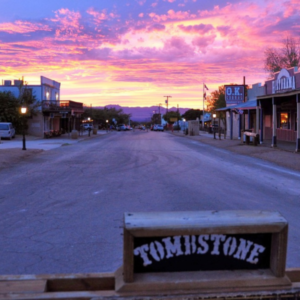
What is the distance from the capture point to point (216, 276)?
308 cm

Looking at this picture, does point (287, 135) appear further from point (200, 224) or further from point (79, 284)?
point (79, 284)

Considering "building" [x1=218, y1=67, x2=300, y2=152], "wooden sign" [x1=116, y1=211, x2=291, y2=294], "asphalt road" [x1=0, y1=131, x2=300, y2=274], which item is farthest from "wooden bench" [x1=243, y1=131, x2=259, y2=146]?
"wooden sign" [x1=116, y1=211, x2=291, y2=294]

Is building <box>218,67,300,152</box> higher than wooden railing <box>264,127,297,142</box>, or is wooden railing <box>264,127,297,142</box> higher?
building <box>218,67,300,152</box>

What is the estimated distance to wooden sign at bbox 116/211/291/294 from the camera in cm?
299

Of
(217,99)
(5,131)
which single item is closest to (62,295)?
(5,131)

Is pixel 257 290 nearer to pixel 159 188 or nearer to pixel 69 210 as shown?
pixel 69 210

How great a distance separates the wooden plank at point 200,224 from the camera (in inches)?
117

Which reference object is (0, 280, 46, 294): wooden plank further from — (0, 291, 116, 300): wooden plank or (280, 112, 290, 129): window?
(280, 112, 290, 129): window

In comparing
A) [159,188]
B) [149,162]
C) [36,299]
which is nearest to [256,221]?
[36,299]

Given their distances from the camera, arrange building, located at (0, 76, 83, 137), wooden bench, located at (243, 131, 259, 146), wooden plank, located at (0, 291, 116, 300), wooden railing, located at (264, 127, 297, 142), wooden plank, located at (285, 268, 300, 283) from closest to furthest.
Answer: wooden plank, located at (0, 291, 116, 300) < wooden plank, located at (285, 268, 300, 283) < wooden bench, located at (243, 131, 259, 146) < wooden railing, located at (264, 127, 297, 142) < building, located at (0, 76, 83, 137)

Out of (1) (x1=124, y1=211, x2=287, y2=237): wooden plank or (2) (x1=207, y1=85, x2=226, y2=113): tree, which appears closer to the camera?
(1) (x1=124, y1=211, x2=287, y2=237): wooden plank

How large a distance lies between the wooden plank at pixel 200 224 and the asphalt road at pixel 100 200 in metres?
2.33

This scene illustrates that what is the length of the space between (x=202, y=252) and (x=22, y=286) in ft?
4.50

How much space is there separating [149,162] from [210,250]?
1536 cm
